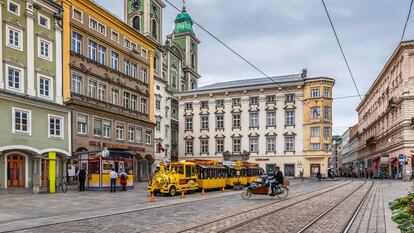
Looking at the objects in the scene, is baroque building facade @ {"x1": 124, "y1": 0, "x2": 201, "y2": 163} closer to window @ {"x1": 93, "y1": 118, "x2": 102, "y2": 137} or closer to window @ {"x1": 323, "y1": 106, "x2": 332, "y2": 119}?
window @ {"x1": 93, "y1": 118, "x2": 102, "y2": 137}

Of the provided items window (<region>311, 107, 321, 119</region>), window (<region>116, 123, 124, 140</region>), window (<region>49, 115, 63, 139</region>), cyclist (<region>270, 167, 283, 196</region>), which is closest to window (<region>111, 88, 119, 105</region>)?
window (<region>116, 123, 124, 140</region>)

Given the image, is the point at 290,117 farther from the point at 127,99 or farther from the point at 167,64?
the point at 127,99

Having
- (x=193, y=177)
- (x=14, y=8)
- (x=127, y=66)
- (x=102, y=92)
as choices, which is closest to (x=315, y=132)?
(x=127, y=66)

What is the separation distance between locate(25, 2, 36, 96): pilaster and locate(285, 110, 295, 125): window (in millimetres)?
43121

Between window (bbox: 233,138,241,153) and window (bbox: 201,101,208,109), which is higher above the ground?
window (bbox: 201,101,208,109)

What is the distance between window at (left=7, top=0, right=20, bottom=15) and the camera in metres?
30.8

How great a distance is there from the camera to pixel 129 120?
46562mm

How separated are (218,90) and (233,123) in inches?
237

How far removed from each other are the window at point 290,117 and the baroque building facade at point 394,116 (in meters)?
14.0

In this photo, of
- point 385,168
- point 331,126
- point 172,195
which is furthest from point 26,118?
point 385,168

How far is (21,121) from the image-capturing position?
31.1 m

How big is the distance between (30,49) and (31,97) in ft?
12.0

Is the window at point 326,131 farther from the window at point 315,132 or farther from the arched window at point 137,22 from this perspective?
the arched window at point 137,22

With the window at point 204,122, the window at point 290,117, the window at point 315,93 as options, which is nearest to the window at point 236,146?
the window at point 204,122
